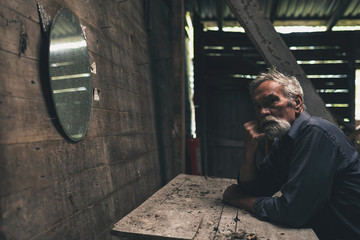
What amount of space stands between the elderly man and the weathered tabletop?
105 millimetres

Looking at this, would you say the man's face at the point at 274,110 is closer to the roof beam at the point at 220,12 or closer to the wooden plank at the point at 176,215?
the wooden plank at the point at 176,215

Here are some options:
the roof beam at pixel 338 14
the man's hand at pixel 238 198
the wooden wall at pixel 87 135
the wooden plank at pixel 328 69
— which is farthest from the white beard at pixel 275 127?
the roof beam at pixel 338 14

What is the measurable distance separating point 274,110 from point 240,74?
15.1ft

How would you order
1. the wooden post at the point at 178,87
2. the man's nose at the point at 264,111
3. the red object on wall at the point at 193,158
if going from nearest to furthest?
the man's nose at the point at 264,111 < the wooden post at the point at 178,87 < the red object on wall at the point at 193,158

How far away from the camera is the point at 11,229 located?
1.39m

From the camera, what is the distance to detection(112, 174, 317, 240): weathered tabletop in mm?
1543

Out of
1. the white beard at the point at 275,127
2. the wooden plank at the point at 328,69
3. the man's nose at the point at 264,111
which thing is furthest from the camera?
the wooden plank at the point at 328,69

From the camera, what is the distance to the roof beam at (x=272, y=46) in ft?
8.97

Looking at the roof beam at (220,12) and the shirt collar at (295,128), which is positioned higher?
the roof beam at (220,12)

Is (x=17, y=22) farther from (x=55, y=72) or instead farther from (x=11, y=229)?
(x=11, y=229)

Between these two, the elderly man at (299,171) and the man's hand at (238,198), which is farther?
the man's hand at (238,198)

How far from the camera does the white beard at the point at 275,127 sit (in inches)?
81.2

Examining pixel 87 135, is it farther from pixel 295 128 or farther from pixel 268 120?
pixel 295 128

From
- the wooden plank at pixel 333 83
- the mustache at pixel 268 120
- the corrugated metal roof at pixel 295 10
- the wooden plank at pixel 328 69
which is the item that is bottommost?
the mustache at pixel 268 120
